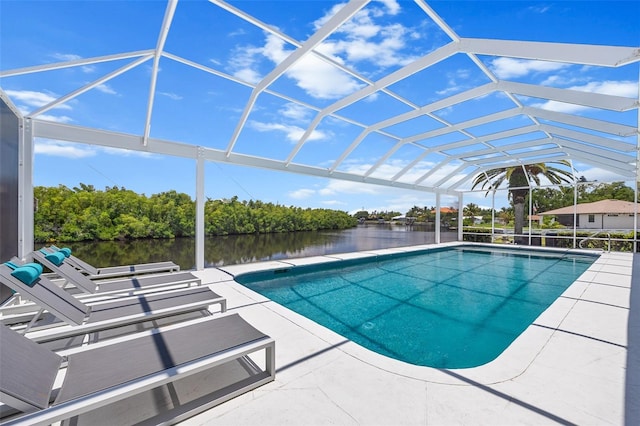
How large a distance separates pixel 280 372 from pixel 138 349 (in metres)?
1.29

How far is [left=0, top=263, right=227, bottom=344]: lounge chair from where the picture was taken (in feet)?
10.6

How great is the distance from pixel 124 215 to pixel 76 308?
10.4 metres

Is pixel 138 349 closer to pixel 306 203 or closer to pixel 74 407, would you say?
pixel 74 407

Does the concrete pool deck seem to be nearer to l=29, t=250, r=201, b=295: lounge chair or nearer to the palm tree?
l=29, t=250, r=201, b=295: lounge chair

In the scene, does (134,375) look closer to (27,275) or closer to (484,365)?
(27,275)

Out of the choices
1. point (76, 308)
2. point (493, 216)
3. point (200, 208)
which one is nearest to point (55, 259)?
point (76, 308)

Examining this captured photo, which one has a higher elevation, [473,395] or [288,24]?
[288,24]

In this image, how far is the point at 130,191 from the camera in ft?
43.6

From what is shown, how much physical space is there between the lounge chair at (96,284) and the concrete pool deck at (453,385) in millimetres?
2187

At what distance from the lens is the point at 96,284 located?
5211mm

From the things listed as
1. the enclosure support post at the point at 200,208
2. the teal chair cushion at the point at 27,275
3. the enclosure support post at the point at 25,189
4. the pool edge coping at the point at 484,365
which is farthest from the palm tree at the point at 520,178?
the enclosure support post at the point at 25,189

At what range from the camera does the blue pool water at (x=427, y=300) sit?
14.7 feet

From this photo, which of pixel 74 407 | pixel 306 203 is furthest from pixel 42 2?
pixel 306 203

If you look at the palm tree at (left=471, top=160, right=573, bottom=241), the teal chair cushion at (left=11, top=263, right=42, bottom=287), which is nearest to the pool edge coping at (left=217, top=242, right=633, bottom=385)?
the teal chair cushion at (left=11, top=263, right=42, bottom=287)
